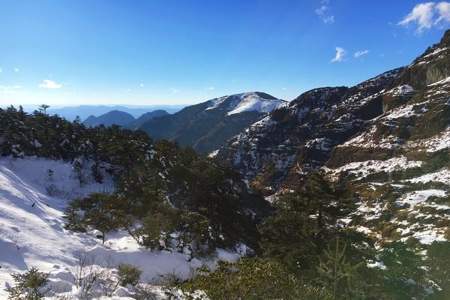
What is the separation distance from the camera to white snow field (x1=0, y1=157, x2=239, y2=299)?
2059 cm

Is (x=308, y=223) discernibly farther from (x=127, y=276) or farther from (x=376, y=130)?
(x=376, y=130)

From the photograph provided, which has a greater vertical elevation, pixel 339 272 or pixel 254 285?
pixel 339 272

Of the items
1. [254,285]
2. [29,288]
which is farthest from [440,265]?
[29,288]

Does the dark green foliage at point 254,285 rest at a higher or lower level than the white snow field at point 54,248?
higher

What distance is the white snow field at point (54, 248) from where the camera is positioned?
811 inches

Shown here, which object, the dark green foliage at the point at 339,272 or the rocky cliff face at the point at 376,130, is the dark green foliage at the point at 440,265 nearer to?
the dark green foliage at the point at 339,272

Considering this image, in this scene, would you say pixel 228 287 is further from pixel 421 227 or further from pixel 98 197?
pixel 421 227

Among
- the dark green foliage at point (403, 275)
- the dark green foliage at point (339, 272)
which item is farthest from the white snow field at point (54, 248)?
the dark green foliage at point (403, 275)

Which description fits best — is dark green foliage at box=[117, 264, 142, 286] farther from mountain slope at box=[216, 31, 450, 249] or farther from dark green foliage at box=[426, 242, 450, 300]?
dark green foliage at box=[426, 242, 450, 300]

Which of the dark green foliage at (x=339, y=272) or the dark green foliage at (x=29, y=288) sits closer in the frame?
the dark green foliage at (x=339, y=272)

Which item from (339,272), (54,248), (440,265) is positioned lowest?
(440,265)

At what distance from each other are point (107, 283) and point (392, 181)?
98400 mm

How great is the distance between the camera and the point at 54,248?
80.3 feet

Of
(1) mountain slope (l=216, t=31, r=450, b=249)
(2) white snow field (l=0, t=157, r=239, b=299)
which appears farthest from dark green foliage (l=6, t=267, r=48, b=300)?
(1) mountain slope (l=216, t=31, r=450, b=249)
